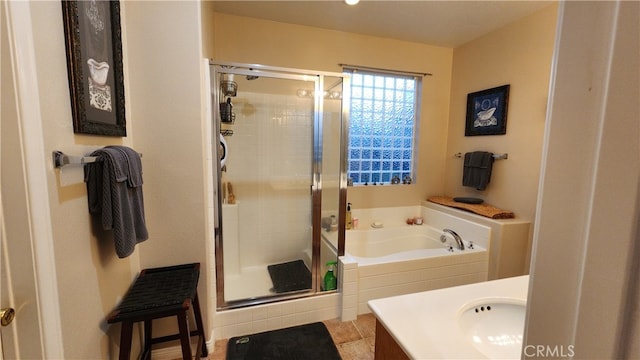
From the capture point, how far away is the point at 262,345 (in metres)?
1.83

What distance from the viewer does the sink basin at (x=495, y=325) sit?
40.3 inches

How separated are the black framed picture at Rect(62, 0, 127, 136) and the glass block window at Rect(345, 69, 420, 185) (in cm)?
225

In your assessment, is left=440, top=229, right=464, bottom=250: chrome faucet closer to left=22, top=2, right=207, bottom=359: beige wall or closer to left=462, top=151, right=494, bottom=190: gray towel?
left=462, top=151, right=494, bottom=190: gray towel

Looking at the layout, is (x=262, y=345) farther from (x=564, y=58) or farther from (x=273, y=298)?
(x=564, y=58)

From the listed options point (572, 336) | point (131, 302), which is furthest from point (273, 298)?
point (572, 336)

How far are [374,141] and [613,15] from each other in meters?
2.99

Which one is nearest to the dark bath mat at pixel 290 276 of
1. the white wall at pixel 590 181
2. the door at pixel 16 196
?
the door at pixel 16 196

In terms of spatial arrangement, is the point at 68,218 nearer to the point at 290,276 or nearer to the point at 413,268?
the point at 290,276

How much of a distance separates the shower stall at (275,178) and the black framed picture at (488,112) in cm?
166

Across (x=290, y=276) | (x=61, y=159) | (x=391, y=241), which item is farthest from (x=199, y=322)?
(x=391, y=241)

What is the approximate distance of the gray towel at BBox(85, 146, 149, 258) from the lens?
3.55ft

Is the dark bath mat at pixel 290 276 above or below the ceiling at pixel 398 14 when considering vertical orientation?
below

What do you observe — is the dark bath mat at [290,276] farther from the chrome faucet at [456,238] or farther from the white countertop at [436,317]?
the chrome faucet at [456,238]

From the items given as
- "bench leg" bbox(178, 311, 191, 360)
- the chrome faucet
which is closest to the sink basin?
"bench leg" bbox(178, 311, 191, 360)
